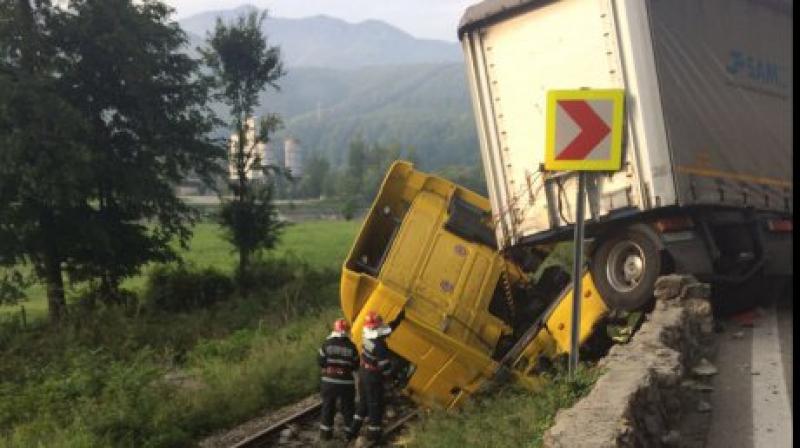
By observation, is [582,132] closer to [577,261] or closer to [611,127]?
[611,127]

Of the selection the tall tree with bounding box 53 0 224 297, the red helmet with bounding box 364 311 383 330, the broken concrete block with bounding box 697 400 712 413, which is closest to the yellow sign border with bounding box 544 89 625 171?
the broken concrete block with bounding box 697 400 712 413

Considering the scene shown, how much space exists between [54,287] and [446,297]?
11.9 m

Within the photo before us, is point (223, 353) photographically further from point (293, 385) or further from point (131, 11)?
point (131, 11)

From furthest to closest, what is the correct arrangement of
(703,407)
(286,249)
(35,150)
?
(286,249), (35,150), (703,407)

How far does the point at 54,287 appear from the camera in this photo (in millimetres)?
17578

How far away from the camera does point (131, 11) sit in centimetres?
1828

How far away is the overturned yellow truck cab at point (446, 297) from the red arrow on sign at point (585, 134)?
299 centimetres

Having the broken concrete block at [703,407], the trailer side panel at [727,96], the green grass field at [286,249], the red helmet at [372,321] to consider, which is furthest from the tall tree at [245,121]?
the broken concrete block at [703,407]

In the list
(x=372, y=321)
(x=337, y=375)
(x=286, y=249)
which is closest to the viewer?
(x=372, y=321)


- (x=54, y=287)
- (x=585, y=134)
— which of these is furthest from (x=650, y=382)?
(x=54, y=287)

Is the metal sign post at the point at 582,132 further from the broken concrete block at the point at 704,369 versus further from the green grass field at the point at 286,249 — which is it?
the green grass field at the point at 286,249

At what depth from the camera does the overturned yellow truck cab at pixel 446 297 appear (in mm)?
8352

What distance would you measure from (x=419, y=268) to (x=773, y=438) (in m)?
4.53

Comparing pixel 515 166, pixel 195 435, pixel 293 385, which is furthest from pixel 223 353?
pixel 515 166
